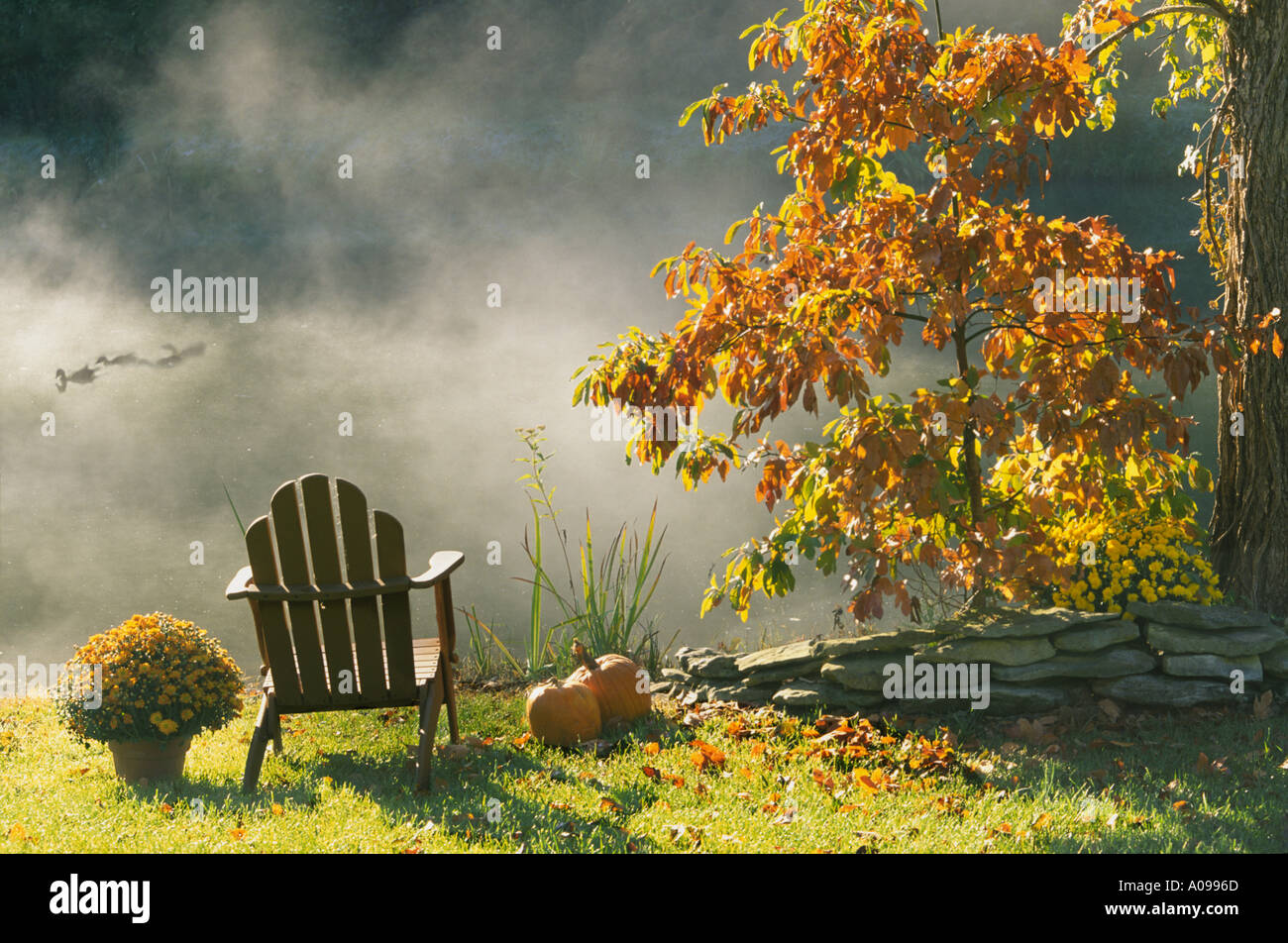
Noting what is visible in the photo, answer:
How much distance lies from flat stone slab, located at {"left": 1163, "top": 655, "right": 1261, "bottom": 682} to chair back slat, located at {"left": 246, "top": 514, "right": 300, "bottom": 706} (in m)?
2.97

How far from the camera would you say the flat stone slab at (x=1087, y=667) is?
3.51 m

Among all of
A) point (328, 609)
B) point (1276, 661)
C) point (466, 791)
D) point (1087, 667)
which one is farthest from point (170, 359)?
point (1276, 661)

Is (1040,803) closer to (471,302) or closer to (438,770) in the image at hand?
(438,770)

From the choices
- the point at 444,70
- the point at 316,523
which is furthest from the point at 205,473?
the point at 444,70

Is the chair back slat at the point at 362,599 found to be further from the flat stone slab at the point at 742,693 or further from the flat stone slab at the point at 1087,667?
the flat stone slab at the point at 1087,667

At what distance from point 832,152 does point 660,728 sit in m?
2.13

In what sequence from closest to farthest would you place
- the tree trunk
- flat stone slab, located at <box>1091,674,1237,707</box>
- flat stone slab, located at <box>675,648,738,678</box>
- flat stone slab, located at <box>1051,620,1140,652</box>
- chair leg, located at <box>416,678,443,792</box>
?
chair leg, located at <box>416,678,443,792</box>
flat stone slab, located at <box>1091,674,1237,707</box>
flat stone slab, located at <box>1051,620,1140,652</box>
the tree trunk
flat stone slab, located at <box>675,648,738,678</box>

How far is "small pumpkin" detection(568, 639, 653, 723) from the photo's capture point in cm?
382

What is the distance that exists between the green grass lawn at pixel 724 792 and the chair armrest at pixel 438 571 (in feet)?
2.08

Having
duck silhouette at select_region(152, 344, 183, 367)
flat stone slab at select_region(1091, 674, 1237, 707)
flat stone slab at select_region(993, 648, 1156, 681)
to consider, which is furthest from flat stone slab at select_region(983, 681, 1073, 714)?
duck silhouette at select_region(152, 344, 183, 367)

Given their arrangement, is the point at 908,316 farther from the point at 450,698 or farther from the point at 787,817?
the point at 450,698

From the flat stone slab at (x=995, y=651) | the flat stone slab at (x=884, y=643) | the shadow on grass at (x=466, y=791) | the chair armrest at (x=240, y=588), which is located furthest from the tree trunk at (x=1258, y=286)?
the chair armrest at (x=240, y=588)

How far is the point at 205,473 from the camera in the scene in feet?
30.8

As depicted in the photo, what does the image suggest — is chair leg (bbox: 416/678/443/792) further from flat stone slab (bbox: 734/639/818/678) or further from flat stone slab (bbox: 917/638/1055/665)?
flat stone slab (bbox: 917/638/1055/665)
